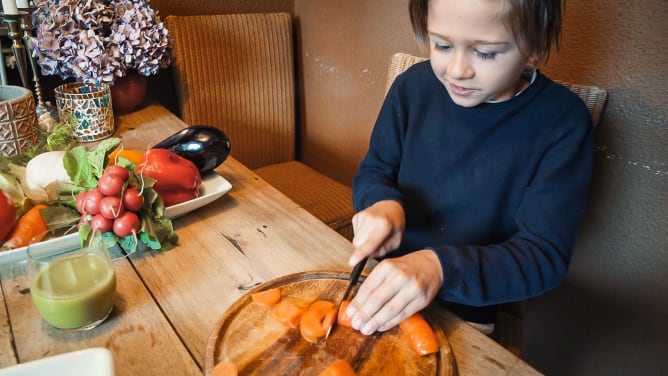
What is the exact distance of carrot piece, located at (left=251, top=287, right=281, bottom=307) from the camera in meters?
0.71

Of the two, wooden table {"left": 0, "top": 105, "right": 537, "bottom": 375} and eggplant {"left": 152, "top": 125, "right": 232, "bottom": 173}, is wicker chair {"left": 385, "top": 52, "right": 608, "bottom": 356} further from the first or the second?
eggplant {"left": 152, "top": 125, "right": 232, "bottom": 173}

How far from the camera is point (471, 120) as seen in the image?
0.95 meters

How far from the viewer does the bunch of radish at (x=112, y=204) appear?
0.78 metres

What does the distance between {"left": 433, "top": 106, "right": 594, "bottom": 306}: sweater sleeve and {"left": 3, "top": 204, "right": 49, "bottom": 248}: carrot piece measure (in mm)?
677

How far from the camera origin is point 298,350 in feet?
2.08

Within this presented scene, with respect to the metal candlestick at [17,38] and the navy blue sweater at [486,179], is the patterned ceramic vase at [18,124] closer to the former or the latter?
the metal candlestick at [17,38]

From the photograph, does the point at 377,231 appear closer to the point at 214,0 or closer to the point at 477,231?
the point at 477,231

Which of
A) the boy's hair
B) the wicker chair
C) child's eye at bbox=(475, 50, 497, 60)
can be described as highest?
the boy's hair

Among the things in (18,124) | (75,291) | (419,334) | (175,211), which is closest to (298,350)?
(419,334)

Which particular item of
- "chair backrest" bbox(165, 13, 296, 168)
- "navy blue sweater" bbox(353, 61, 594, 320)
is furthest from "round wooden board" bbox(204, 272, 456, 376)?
"chair backrest" bbox(165, 13, 296, 168)

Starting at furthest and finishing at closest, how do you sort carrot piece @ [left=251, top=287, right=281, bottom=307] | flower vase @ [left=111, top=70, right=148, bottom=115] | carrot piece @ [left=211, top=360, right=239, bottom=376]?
flower vase @ [left=111, top=70, right=148, bottom=115] < carrot piece @ [left=251, top=287, right=281, bottom=307] < carrot piece @ [left=211, top=360, right=239, bottom=376]

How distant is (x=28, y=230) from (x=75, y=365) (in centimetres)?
42

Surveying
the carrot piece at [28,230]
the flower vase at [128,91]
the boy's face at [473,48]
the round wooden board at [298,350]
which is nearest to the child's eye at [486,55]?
the boy's face at [473,48]

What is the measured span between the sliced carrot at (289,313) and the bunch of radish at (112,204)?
0.30m
